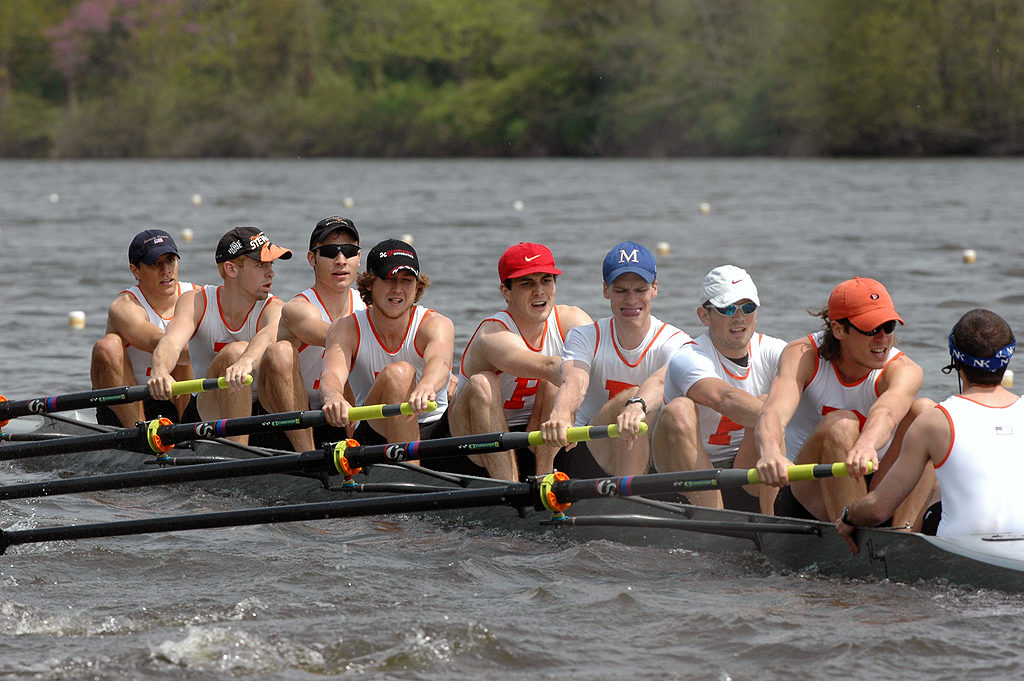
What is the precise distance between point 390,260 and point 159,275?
1839 millimetres

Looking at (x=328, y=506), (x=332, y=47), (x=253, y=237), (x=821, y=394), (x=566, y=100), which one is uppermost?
(x=332, y=47)

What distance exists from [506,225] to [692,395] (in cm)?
1720

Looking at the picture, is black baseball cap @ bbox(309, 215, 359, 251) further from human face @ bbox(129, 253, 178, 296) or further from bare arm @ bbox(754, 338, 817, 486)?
bare arm @ bbox(754, 338, 817, 486)

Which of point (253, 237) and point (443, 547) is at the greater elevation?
point (253, 237)

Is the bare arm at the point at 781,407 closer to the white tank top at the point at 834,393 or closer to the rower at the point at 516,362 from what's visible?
the white tank top at the point at 834,393

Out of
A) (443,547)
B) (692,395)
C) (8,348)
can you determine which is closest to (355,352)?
(443,547)

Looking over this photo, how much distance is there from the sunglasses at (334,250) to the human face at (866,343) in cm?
268

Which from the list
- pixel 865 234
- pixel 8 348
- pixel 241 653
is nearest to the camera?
pixel 241 653

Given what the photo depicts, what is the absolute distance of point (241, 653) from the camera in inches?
175

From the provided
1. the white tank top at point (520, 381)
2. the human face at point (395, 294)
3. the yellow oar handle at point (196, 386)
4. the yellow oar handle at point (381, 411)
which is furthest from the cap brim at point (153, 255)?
the white tank top at point (520, 381)

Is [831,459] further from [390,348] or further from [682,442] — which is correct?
[390,348]

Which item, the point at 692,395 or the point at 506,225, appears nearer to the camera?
the point at 692,395

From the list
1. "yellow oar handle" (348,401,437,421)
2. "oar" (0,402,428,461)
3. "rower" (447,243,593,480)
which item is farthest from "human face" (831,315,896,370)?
"oar" (0,402,428,461)

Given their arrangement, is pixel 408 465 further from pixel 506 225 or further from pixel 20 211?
pixel 20 211
